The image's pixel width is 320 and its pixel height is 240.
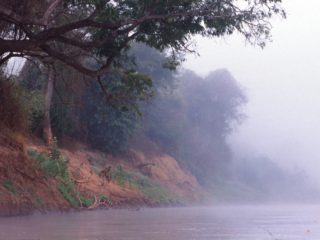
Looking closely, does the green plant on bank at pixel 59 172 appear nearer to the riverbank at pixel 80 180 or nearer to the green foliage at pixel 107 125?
the riverbank at pixel 80 180

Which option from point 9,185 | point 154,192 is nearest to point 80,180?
point 9,185

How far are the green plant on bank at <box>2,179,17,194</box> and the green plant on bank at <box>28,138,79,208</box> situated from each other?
15.4 ft

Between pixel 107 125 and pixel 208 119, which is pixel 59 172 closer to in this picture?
pixel 107 125

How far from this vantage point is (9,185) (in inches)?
896

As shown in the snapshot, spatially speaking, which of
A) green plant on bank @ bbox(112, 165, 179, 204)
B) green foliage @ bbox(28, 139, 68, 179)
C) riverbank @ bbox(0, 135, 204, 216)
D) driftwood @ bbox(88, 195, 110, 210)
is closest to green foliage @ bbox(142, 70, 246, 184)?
riverbank @ bbox(0, 135, 204, 216)

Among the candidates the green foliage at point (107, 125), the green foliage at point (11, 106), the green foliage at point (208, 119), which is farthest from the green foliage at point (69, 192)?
the green foliage at point (208, 119)

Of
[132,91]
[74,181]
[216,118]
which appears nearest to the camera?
[132,91]

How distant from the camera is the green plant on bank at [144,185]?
134 ft

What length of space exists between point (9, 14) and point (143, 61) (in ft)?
128

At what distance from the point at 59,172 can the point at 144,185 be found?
1577 centimetres

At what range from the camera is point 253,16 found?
16.3 m

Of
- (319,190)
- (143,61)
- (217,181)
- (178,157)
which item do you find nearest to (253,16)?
(143,61)

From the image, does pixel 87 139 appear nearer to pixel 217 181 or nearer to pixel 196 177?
pixel 196 177

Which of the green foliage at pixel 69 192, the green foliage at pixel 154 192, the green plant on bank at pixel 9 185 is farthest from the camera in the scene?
the green foliage at pixel 154 192
